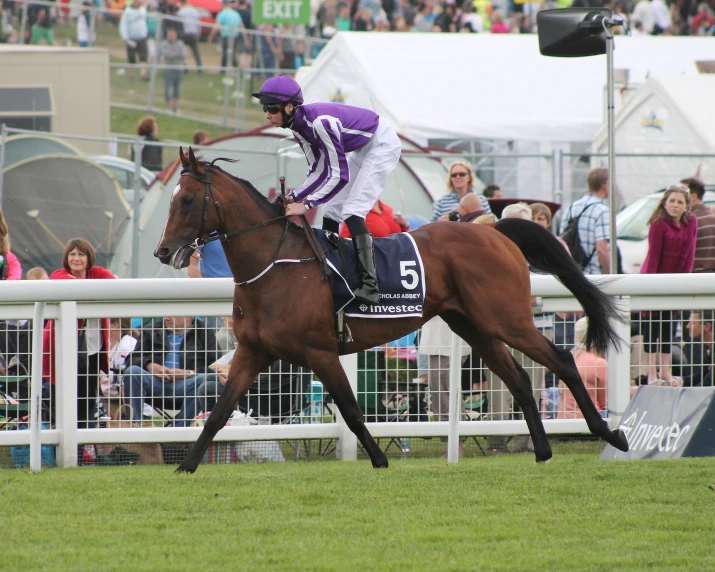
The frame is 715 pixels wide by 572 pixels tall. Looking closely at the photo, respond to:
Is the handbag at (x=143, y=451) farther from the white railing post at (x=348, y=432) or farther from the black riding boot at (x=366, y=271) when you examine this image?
the black riding boot at (x=366, y=271)

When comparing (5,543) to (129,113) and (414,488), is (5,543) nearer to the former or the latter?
(414,488)

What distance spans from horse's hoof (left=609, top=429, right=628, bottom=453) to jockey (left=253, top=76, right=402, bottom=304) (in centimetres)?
161

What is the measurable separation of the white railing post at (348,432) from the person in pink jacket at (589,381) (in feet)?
4.39

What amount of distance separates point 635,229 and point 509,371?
7.40m

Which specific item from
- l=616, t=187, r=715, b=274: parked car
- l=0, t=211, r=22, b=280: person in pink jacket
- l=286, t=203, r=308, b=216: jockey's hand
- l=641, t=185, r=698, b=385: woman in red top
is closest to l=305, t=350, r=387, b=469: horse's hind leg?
l=286, t=203, r=308, b=216: jockey's hand

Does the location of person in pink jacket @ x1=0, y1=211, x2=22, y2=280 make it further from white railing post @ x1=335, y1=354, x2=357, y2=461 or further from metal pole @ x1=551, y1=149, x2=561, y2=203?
metal pole @ x1=551, y1=149, x2=561, y2=203

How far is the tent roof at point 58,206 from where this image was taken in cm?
1201

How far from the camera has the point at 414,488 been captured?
5598 mm

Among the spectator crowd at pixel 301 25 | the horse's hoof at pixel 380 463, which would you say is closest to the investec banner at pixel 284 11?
the spectator crowd at pixel 301 25

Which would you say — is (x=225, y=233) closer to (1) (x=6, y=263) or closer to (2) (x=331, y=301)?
(2) (x=331, y=301)

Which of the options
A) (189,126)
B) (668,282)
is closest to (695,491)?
(668,282)

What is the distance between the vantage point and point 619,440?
6531mm

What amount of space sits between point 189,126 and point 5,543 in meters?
19.4

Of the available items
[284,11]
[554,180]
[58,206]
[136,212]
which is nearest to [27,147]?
[58,206]
